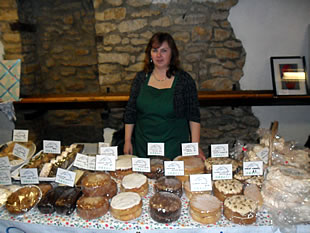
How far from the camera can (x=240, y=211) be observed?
124 cm

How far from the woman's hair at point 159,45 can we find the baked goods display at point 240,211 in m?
1.23

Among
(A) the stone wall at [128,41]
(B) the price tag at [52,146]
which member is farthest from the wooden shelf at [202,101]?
(B) the price tag at [52,146]

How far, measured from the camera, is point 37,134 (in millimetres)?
4312

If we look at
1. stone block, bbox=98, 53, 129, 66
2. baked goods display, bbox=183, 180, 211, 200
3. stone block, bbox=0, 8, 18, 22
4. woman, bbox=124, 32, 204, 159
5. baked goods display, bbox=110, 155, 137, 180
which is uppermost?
stone block, bbox=0, 8, 18, 22

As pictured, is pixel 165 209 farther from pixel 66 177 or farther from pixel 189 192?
pixel 66 177

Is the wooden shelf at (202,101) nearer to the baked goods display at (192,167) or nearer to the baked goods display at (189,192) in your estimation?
the baked goods display at (192,167)

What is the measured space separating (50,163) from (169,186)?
0.83 metres

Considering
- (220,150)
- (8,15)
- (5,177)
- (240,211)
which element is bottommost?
(240,211)

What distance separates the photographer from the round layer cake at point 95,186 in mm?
1440

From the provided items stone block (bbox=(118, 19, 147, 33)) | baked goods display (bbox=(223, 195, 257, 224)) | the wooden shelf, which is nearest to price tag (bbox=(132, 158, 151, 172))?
baked goods display (bbox=(223, 195, 257, 224))

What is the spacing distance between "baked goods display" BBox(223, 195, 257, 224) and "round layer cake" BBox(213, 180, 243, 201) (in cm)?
8

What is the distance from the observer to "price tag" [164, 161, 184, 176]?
4.86ft

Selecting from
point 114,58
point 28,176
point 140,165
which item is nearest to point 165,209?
point 140,165

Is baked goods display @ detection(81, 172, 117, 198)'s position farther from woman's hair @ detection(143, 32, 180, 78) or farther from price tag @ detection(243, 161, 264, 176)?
woman's hair @ detection(143, 32, 180, 78)
